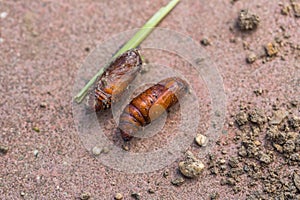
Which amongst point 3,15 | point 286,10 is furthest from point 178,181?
point 3,15

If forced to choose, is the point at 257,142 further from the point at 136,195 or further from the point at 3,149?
the point at 3,149

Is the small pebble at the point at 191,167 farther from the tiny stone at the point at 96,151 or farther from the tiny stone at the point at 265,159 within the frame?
the tiny stone at the point at 96,151

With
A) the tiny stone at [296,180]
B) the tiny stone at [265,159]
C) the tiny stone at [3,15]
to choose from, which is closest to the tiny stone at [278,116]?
the tiny stone at [265,159]

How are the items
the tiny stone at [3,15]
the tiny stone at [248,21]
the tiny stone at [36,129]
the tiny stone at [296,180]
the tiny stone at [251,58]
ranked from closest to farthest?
the tiny stone at [296,180], the tiny stone at [36,129], the tiny stone at [251,58], the tiny stone at [248,21], the tiny stone at [3,15]

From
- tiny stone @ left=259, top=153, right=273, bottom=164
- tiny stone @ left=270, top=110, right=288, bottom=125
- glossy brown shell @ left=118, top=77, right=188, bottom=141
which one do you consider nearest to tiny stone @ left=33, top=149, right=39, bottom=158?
glossy brown shell @ left=118, top=77, right=188, bottom=141

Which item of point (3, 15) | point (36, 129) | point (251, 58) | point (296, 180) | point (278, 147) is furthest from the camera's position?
point (3, 15)
